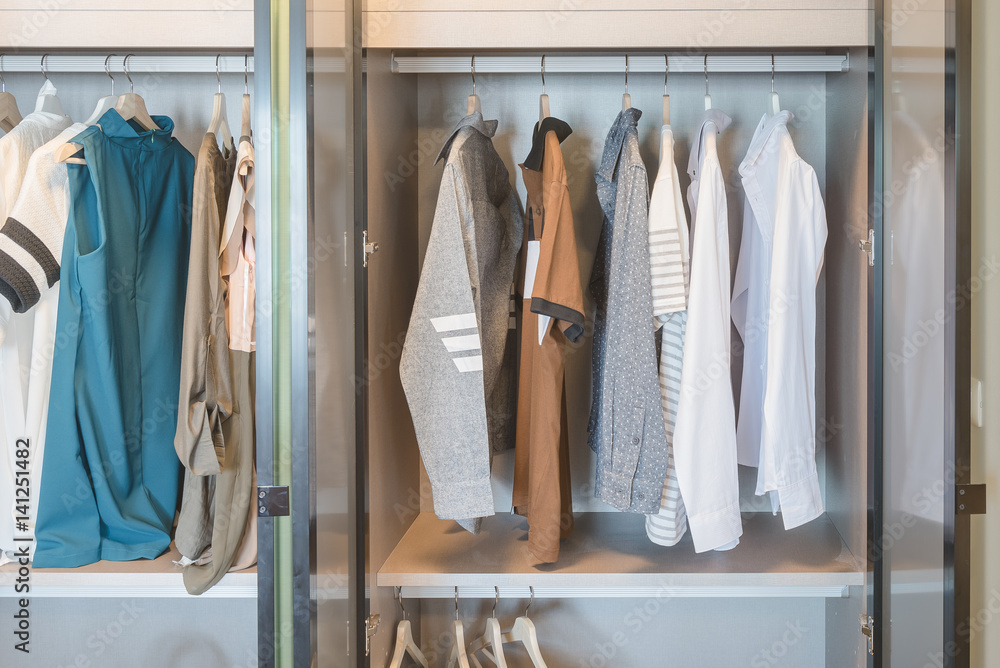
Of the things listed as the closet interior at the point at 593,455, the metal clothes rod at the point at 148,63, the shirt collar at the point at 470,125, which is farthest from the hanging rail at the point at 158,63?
the shirt collar at the point at 470,125

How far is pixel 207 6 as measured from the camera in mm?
1057

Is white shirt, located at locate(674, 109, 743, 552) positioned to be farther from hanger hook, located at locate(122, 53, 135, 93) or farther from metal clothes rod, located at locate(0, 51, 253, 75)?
hanger hook, located at locate(122, 53, 135, 93)

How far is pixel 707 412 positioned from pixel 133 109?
3.49 feet

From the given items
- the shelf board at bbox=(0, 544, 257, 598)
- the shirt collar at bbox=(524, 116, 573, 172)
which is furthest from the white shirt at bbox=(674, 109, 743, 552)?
the shelf board at bbox=(0, 544, 257, 598)

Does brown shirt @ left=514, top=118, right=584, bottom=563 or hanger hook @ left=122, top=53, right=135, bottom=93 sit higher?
hanger hook @ left=122, top=53, right=135, bottom=93

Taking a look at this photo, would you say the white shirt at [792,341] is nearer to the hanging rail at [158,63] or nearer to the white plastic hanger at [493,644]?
the white plastic hanger at [493,644]

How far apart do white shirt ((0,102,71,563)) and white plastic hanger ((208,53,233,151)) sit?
0.24 metres

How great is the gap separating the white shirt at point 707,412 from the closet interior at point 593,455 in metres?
0.18

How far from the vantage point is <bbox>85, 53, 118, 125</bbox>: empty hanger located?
1011 millimetres

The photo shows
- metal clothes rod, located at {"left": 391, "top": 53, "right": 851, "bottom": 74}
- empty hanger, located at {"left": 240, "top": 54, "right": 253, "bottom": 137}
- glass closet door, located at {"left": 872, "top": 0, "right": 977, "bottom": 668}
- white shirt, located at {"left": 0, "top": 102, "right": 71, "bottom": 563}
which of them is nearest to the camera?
white shirt, located at {"left": 0, "top": 102, "right": 71, "bottom": 563}

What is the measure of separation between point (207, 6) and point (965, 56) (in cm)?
115

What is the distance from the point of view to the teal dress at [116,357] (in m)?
0.93

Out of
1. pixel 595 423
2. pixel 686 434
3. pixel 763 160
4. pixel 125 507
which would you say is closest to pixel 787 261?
pixel 763 160

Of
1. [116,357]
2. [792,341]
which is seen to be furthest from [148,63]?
[792,341]
